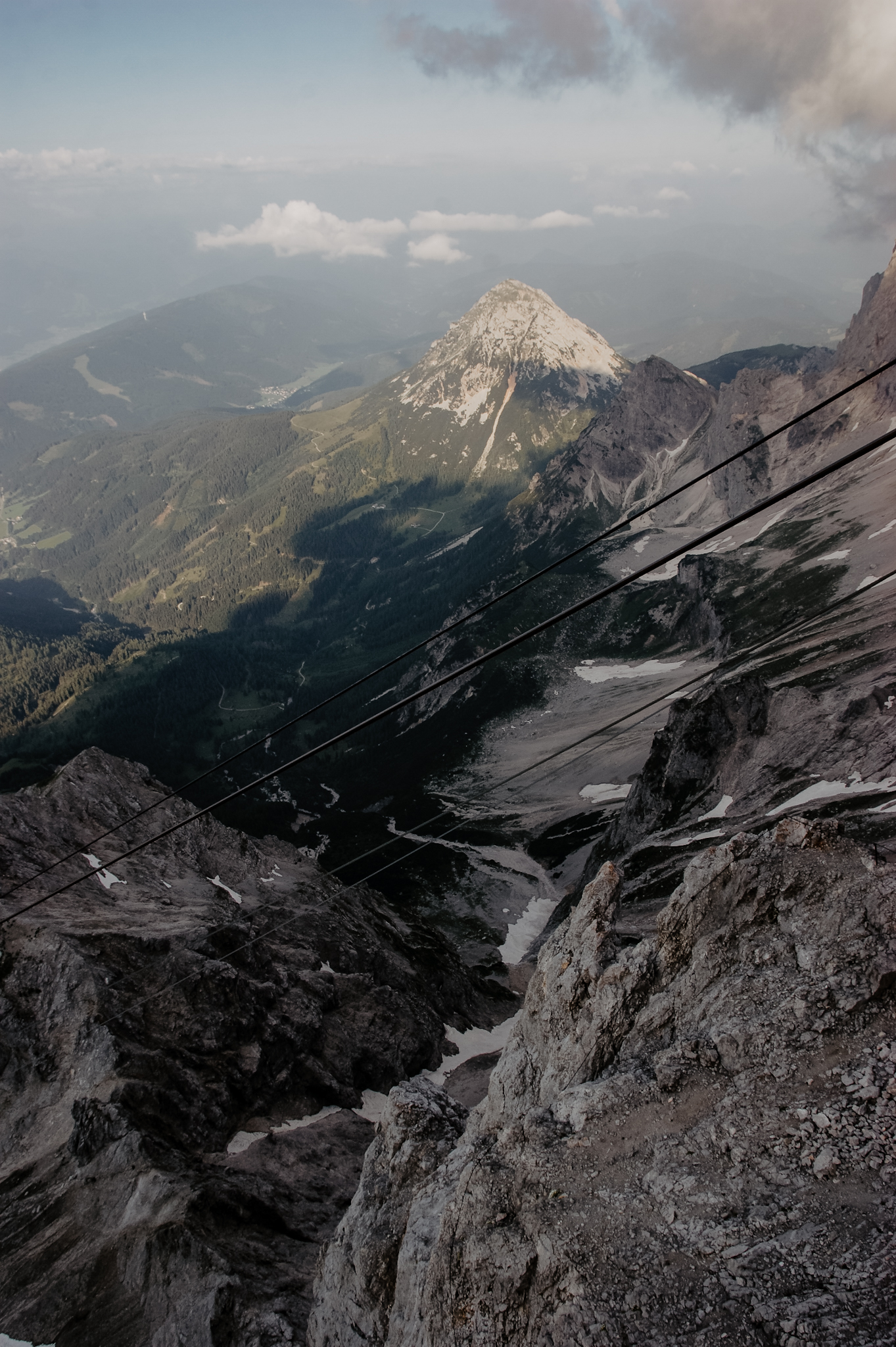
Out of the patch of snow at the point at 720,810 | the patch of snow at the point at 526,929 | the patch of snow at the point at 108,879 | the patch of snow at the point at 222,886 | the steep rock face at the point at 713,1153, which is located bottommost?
the patch of snow at the point at 526,929

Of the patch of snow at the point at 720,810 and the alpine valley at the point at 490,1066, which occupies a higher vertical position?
the alpine valley at the point at 490,1066

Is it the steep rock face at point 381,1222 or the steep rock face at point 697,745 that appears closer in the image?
the steep rock face at point 381,1222

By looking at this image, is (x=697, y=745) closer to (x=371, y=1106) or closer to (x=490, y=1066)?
(x=490, y=1066)

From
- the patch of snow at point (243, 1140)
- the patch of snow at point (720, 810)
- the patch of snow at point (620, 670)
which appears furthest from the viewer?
the patch of snow at point (620, 670)

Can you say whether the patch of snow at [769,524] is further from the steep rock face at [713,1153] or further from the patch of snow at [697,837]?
the steep rock face at [713,1153]

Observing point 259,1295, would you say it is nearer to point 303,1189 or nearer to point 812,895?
point 303,1189

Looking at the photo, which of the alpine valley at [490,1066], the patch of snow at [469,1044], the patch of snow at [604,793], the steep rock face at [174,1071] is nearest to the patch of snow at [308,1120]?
the alpine valley at [490,1066]

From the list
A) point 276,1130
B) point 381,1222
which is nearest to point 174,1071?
point 276,1130
